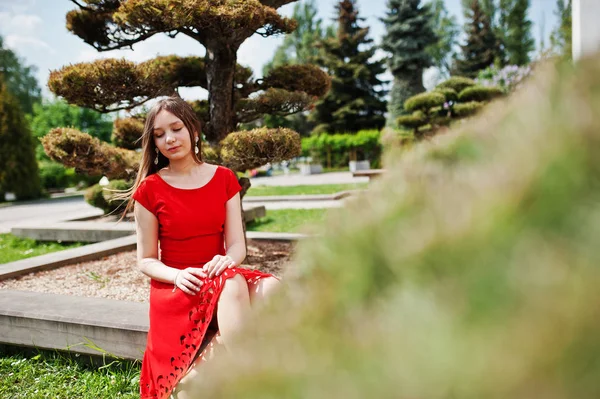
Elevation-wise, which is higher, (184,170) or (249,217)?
(184,170)

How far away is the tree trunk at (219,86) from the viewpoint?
4656 mm

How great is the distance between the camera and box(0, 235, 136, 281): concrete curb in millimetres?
4566

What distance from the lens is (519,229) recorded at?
1.14ft

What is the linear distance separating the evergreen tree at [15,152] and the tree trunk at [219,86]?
1760 centimetres

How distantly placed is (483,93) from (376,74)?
16.2 m

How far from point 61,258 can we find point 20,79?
42291 millimetres

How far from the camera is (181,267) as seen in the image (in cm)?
240

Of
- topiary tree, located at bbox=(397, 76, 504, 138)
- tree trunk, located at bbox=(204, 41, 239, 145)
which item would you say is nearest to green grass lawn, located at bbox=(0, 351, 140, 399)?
tree trunk, located at bbox=(204, 41, 239, 145)

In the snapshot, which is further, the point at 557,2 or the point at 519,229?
the point at 557,2

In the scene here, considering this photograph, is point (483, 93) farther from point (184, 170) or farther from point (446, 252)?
point (446, 252)

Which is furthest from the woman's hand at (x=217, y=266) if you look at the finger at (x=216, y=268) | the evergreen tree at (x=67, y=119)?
the evergreen tree at (x=67, y=119)

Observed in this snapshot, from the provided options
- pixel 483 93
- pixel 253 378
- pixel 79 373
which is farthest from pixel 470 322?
pixel 483 93

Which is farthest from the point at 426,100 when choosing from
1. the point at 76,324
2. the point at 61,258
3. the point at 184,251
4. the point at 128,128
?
the point at 76,324

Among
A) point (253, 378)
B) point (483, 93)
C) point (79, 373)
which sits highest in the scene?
point (483, 93)
